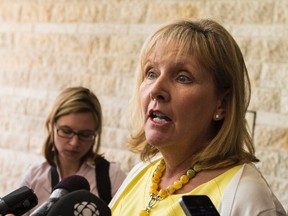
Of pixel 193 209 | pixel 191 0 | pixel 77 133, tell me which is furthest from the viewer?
pixel 191 0

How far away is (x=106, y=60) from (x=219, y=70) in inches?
95.9

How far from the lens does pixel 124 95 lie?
3887mm

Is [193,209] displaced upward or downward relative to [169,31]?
downward

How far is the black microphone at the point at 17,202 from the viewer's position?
1.52 m

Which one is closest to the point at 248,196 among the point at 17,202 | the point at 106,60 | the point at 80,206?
the point at 80,206

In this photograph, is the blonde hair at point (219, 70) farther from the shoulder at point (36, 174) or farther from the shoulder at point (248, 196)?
the shoulder at point (36, 174)

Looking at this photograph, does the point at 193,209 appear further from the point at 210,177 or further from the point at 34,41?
the point at 34,41

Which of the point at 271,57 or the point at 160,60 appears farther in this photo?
the point at 271,57

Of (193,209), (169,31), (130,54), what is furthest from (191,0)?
(193,209)

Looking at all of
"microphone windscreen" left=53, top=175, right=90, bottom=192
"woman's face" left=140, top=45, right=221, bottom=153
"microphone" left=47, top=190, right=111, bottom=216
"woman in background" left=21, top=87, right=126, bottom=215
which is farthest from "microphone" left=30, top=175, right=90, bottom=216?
"woman in background" left=21, top=87, right=126, bottom=215

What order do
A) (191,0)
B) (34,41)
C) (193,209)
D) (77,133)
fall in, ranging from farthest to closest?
(34,41), (191,0), (77,133), (193,209)

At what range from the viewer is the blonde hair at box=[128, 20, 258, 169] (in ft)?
5.35

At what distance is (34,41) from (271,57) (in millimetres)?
2079

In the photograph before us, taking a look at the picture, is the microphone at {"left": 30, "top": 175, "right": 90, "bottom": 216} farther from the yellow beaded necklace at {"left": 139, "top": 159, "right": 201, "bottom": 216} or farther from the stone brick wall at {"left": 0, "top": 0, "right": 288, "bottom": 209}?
the stone brick wall at {"left": 0, "top": 0, "right": 288, "bottom": 209}
